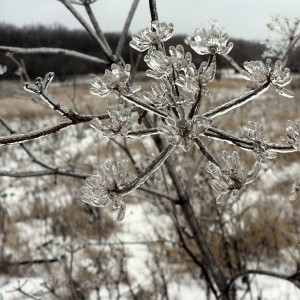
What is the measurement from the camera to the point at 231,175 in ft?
1.51

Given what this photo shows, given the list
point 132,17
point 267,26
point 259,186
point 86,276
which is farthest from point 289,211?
point 132,17

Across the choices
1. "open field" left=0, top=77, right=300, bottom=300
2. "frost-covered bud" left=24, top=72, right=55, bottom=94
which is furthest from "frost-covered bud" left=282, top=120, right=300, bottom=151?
"open field" left=0, top=77, right=300, bottom=300

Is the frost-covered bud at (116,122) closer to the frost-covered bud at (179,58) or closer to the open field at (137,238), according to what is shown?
the frost-covered bud at (179,58)

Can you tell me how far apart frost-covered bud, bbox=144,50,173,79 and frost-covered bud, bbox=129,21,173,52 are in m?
0.05

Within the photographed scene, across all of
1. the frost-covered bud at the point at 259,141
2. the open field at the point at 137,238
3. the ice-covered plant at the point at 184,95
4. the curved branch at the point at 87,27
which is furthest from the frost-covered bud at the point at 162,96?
the open field at the point at 137,238

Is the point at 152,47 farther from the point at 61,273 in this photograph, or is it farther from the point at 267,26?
the point at 61,273

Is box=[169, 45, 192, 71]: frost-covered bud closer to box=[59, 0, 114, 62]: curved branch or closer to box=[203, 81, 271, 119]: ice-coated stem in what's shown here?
box=[203, 81, 271, 119]: ice-coated stem

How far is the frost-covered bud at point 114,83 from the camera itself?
1.48 feet

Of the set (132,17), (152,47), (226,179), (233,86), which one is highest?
(233,86)

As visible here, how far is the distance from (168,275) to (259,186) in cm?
236

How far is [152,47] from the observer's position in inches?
18.5

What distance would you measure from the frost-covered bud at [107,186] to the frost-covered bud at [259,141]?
160 millimetres

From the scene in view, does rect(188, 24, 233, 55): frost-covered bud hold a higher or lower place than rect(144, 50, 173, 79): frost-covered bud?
higher

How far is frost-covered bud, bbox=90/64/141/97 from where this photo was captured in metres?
0.45
